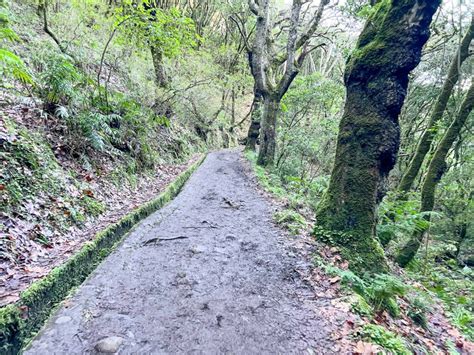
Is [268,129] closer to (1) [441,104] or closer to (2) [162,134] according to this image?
(2) [162,134]

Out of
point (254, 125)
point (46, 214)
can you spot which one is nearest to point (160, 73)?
point (254, 125)

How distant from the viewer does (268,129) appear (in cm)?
1140

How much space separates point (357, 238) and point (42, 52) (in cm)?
747

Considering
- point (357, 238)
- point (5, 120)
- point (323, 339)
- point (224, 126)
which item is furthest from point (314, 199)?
point (224, 126)

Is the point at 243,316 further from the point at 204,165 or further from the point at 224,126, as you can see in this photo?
the point at 224,126

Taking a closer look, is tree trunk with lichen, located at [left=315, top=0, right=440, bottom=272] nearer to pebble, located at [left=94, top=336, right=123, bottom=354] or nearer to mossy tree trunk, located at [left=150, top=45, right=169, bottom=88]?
pebble, located at [left=94, top=336, right=123, bottom=354]

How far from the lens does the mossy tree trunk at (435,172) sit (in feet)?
23.8

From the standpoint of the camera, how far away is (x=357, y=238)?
4199 mm

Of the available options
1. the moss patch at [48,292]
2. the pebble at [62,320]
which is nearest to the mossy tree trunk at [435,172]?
the moss patch at [48,292]

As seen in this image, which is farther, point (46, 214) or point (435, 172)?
point (435, 172)

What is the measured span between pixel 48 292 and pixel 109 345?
0.94 metres

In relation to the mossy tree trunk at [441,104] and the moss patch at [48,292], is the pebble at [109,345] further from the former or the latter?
the mossy tree trunk at [441,104]

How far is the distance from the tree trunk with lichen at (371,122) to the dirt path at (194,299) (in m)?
0.95

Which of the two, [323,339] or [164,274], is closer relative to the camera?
[323,339]
